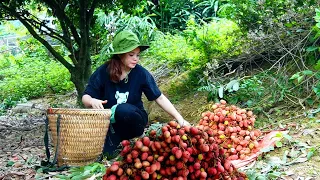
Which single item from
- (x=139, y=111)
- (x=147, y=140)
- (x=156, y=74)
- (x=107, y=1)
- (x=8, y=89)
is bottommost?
(x=8, y=89)

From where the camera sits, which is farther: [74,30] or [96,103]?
[74,30]

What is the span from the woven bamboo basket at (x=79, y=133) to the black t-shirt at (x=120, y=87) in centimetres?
33

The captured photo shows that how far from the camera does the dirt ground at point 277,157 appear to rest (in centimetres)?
250

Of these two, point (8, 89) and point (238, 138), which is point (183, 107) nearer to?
point (238, 138)

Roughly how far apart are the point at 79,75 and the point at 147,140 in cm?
293

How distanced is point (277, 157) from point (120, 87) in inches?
46.7

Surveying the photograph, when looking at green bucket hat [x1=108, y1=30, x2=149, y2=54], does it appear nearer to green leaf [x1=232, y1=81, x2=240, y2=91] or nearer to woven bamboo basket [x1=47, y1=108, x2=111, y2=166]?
woven bamboo basket [x1=47, y1=108, x2=111, y2=166]

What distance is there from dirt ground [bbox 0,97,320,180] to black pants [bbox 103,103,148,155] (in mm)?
506

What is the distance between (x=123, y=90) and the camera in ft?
10.4

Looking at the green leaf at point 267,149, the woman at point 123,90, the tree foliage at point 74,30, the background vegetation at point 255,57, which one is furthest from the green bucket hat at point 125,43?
the tree foliage at point 74,30

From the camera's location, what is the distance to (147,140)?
1.98 m

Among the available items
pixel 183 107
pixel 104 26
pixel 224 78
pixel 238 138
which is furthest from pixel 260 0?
pixel 104 26

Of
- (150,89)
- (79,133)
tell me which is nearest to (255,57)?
(150,89)

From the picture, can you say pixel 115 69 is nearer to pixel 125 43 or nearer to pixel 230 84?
pixel 125 43
